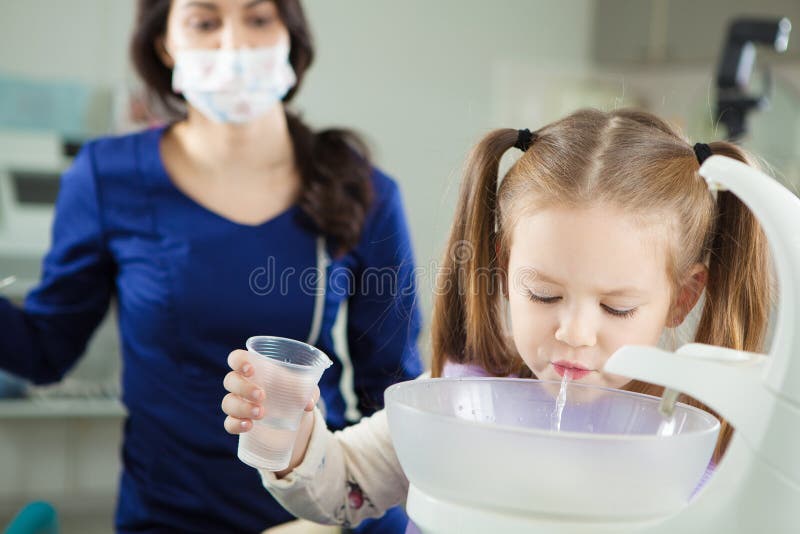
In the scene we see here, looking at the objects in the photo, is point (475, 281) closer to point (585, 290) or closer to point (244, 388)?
point (585, 290)

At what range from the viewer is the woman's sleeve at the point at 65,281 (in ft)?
4.62

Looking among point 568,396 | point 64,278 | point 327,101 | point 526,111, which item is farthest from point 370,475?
point 526,111

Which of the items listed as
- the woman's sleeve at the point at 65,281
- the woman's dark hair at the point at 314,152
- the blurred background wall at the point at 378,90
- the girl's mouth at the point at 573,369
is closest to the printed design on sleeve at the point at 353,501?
the girl's mouth at the point at 573,369

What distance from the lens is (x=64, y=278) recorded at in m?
1.41

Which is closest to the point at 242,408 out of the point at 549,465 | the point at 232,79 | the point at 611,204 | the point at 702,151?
the point at 549,465

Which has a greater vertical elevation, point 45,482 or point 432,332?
point 432,332

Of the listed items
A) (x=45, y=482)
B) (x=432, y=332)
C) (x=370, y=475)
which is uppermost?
(x=432, y=332)

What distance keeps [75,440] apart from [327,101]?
1.55m

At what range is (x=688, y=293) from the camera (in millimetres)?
918

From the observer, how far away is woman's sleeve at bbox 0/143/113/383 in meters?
1.41

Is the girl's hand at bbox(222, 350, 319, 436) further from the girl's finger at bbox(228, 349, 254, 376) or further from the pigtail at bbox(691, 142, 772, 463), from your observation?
the pigtail at bbox(691, 142, 772, 463)

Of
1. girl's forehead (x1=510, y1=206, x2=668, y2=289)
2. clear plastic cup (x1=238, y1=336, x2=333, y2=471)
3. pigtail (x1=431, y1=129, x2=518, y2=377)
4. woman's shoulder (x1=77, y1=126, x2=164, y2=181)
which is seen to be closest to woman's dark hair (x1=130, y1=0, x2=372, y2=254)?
woman's shoulder (x1=77, y1=126, x2=164, y2=181)

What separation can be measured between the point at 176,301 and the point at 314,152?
349mm

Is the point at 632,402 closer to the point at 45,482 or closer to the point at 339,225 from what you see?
the point at 339,225
